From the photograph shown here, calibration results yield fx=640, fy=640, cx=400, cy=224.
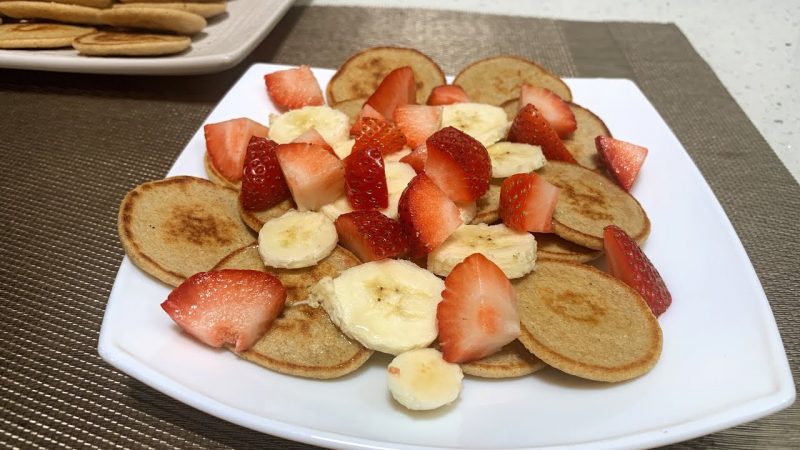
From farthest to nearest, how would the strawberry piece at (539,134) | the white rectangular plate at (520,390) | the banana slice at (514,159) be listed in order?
the strawberry piece at (539,134) → the banana slice at (514,159) → the white rectangular plate at (520,390)

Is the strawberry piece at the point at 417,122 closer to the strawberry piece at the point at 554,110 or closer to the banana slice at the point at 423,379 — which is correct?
the strawberry piece at the point at 554,110

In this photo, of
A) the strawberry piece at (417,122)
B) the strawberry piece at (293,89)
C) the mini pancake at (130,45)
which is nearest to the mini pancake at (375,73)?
the strawberry piece at (293,89)

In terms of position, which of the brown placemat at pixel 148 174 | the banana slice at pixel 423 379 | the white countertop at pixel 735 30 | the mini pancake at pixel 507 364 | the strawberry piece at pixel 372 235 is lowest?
the white countertop at pixel 735 30

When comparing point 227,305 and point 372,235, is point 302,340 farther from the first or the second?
point 372,235

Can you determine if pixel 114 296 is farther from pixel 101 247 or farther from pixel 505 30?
pixel 505 30

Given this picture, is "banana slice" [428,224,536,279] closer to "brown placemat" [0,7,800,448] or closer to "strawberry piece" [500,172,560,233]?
"strawberry piece" [500,172,560,233]
